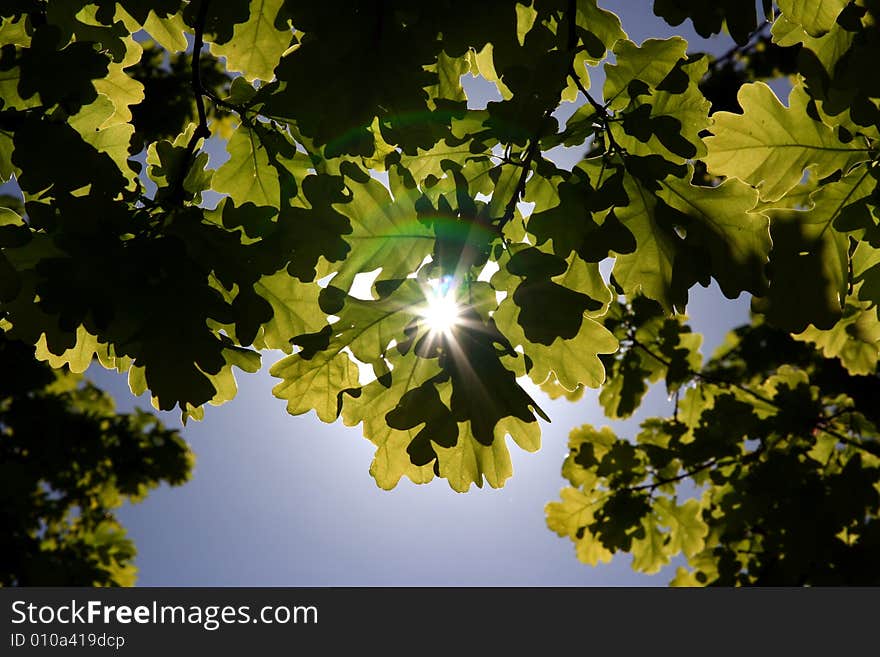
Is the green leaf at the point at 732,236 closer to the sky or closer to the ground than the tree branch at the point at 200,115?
closer to the ground

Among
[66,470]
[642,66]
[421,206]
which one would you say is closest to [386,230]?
[421,206]

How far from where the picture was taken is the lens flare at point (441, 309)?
5.76 feet

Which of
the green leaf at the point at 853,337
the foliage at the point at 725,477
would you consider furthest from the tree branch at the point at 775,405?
the green leaf at the point at 853,337

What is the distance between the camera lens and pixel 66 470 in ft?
29.9

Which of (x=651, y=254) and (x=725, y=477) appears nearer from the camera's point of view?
(x=651, y=254)

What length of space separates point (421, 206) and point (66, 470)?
938 centimetres

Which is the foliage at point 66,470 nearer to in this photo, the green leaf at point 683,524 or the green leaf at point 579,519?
the green leaf at point 579,519

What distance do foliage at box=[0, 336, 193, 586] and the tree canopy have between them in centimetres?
741

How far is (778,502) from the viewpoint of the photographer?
4.02 m

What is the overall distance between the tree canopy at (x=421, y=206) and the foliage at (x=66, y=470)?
7.41m

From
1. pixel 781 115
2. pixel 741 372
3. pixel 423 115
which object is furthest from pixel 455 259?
pixel 741 372

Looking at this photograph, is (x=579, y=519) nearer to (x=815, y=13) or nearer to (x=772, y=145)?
(x=772, y=145)

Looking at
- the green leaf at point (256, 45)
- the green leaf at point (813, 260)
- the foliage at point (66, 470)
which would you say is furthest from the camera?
the foliage at point (66, 470)

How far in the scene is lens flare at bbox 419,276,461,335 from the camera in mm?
1757
